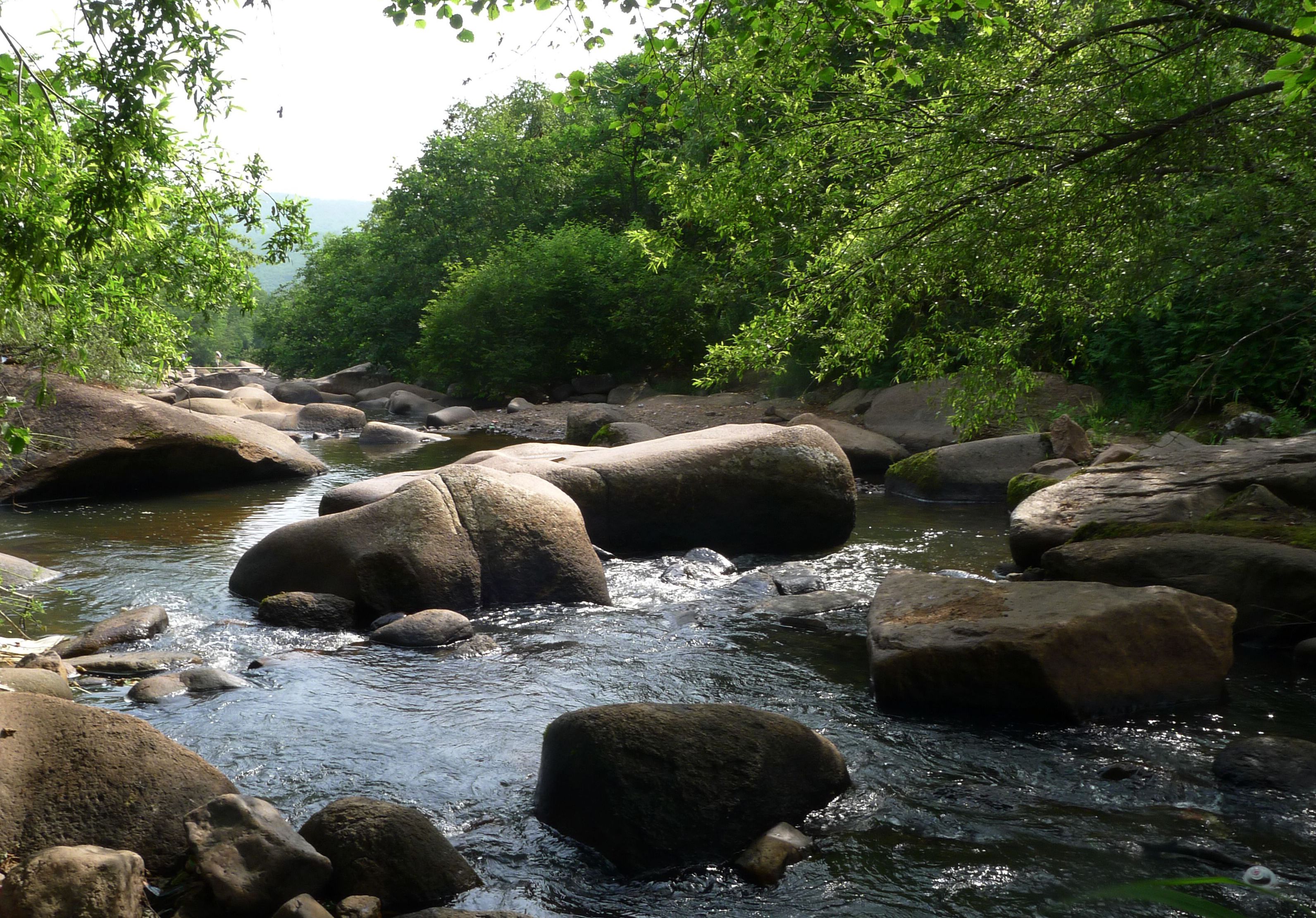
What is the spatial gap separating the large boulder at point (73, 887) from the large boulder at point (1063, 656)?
13.8ft

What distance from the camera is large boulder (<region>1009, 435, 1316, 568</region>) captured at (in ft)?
29.0

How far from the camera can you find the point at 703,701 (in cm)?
656

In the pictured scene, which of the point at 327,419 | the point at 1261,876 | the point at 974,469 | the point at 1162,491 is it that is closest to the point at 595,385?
the point at 327,419

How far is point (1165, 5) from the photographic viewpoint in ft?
27.3

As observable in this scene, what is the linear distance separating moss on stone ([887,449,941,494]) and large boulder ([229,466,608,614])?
6634 millimetres

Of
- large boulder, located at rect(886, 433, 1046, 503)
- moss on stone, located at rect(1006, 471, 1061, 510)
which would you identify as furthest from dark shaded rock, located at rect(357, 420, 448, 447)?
moss on stone, located at rect(1006, 471, 1061, 510)

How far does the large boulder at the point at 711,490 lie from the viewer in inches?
421

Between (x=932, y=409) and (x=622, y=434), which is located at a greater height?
(x=932, y=409)

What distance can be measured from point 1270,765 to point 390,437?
19.9 m

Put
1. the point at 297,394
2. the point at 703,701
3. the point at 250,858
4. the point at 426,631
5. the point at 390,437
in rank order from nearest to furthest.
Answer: the point at 250,858
the point at 703,701
the point at 426,631
the point at 390,437
the point at 297,394

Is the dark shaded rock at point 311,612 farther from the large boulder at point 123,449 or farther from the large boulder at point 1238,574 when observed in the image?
the large boulder at point 123,449

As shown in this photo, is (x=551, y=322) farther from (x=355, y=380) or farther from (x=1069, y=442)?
(x=1069, y=442)

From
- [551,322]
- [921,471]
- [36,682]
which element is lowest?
[36,682]

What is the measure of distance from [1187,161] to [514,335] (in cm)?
2496
